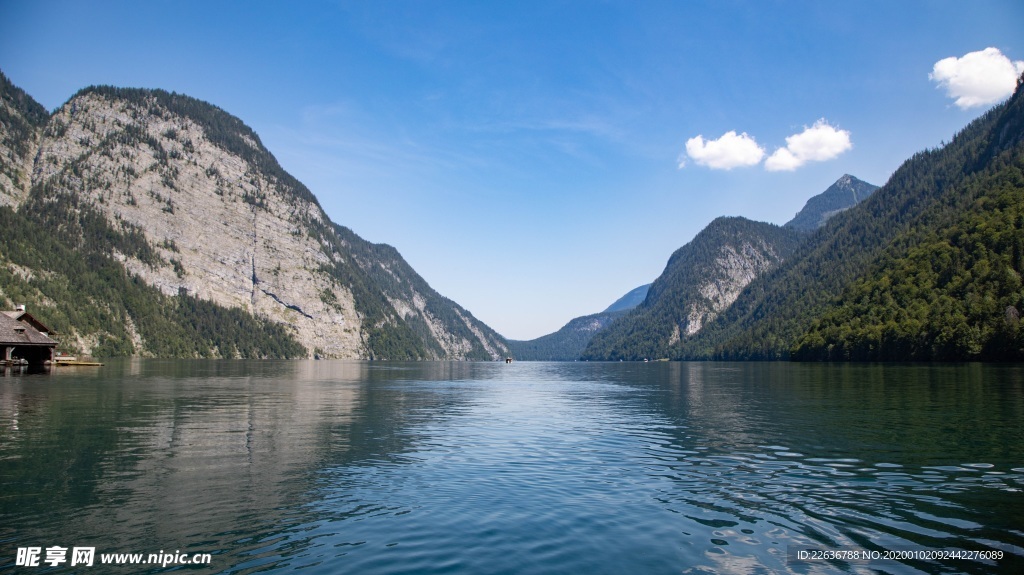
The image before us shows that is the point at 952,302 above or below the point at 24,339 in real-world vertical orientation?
above

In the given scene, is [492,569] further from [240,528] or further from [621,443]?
[621,443]

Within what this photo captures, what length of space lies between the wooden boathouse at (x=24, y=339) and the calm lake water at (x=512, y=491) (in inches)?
2583

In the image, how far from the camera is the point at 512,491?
64.7 ft

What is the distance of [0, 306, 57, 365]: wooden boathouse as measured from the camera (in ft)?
297

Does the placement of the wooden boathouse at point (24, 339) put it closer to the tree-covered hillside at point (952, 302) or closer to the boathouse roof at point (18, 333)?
the boathouse roof at point (18, 333)

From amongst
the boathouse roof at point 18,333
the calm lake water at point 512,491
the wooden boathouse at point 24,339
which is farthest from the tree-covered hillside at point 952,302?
the wooden boathouse at point 24,339

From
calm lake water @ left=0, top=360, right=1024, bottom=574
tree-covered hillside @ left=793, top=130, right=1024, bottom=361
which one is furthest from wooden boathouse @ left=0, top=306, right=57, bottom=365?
tree-covered hillside @ left=793, top=130, right=1024, bottom=361

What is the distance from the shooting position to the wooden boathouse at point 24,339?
3563 inches

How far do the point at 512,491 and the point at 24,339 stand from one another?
4149 inches

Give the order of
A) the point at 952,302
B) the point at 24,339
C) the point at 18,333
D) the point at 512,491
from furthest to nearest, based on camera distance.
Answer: the point at 952,302 < the point at 18,333 < the point at 24,339 < the point at 512,491

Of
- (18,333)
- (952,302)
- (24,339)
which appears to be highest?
(952,302)

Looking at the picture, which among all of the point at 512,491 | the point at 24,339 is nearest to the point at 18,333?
the point at 24,339

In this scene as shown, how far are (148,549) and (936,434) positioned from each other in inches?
1382

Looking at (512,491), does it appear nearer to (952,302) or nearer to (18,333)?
(18,333)
